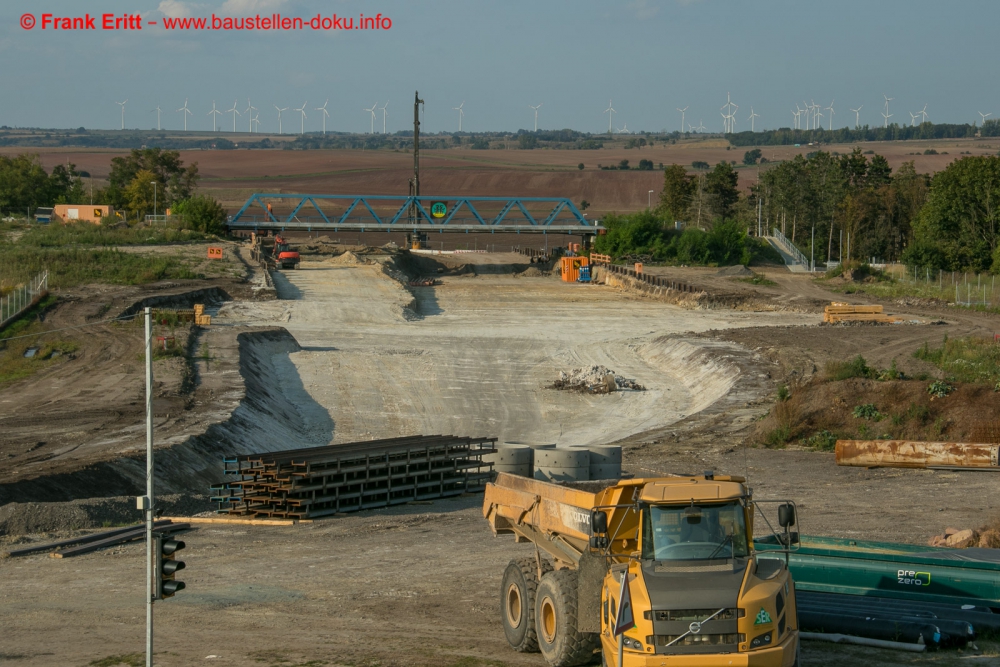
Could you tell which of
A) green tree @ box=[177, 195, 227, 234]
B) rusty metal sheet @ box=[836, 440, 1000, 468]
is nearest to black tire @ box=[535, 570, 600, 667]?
rusty metal sheet @ box=[836, 440, 1000, 468]

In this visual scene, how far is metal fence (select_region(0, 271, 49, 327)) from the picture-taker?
45.1m

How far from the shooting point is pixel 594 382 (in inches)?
1563

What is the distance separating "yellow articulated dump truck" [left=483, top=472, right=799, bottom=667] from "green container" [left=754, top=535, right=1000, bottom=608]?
349cm

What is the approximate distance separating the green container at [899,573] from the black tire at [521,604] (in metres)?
3.40

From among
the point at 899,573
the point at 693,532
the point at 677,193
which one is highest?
the point at 677,193

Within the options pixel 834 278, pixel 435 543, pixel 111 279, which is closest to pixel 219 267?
pixel 111 279

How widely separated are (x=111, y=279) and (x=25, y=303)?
12.7 metres

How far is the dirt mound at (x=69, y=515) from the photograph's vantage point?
1977 cm

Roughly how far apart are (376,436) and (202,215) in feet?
226

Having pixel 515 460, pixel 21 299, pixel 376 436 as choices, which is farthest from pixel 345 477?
pixel 21 299

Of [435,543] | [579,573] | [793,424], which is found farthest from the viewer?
[793,424]

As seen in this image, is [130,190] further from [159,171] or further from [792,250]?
[792,250]

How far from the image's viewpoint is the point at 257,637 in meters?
13.5

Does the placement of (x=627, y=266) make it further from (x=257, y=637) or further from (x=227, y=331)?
(x=257, y=637)
